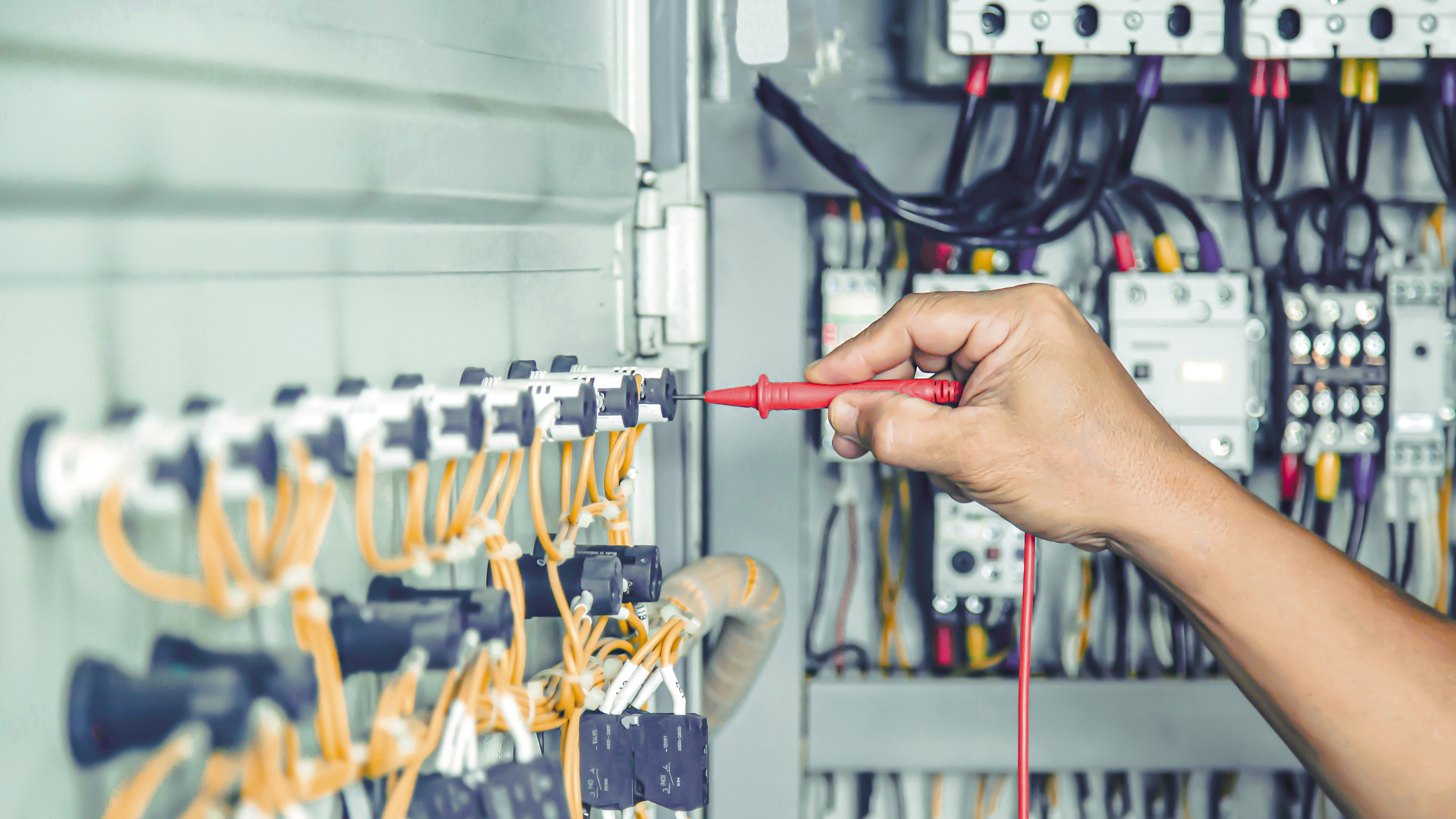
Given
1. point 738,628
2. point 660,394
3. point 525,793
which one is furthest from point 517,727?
point 738,628

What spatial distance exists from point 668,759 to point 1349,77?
108cm

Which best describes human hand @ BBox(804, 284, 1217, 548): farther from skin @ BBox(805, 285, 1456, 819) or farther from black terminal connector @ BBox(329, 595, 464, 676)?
black terminal connector @ BBox(329, 595, 464, 676)

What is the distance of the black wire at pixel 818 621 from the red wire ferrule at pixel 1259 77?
70cm

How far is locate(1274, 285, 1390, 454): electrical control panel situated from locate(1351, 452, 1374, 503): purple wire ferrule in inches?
1.3

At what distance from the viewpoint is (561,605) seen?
1.96ft

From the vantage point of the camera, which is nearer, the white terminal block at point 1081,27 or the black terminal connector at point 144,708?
the black terminal connector at point 144,708

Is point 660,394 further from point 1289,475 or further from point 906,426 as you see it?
point 1289,475

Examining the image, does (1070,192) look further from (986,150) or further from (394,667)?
(394,667)

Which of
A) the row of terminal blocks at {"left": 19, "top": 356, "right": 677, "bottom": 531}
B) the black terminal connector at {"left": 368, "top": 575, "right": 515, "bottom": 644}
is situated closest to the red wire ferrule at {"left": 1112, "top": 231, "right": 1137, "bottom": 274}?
the row of terminal blocks at {"left": 19, "top": 356, "right": 677, "bottom": 531}

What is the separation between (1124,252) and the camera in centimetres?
119

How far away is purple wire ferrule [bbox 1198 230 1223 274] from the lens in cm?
120

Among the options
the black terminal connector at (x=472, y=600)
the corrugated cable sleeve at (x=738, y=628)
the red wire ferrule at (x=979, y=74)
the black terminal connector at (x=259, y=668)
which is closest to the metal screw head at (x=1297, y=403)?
the red wire ferrule at (x=979, y=74)

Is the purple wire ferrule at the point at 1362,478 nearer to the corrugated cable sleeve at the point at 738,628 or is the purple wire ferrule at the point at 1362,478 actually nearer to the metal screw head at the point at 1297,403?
the metal screw head at the point at 1297,403

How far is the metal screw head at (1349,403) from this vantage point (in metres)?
1.19
